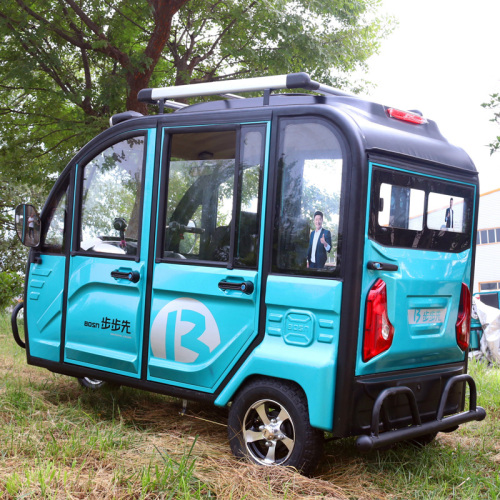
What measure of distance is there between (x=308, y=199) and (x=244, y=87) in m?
1.00

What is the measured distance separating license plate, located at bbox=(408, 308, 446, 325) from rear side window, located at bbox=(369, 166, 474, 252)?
43cm

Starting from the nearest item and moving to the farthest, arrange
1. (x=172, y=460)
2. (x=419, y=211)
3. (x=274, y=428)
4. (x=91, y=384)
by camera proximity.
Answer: (x=172, y=460)
(x=274, y=428)
(x=419, y=211)
(x=91, y=384)

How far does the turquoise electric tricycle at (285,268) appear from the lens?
13.9 feet

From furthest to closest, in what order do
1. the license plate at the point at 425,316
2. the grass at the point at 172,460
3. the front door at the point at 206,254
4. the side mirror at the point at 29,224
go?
the side mirror at the point at 29,224, the front door at the point at 206,254, the license plate at the point at 425,316, the grass at the point at 172,460

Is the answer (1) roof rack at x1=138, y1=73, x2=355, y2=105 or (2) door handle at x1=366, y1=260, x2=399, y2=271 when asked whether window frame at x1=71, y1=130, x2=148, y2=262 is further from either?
(2) door handle at x1=366, y1=260, x2=399, y2=271

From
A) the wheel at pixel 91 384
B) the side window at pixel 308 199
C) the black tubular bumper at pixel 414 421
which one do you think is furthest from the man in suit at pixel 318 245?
the wheel at pixel 91 384

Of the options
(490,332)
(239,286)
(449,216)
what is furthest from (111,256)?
(490,332)

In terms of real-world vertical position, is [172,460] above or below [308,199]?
below

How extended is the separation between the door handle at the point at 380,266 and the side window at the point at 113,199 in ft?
6.38

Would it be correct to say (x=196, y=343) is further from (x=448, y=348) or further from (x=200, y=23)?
(x=200, y=23)

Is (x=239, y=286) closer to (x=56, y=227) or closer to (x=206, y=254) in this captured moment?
(x=206, y=254)

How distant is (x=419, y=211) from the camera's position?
4.71 metres

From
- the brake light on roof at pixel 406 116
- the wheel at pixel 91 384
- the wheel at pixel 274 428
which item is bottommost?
the wheel at pixel 91 384

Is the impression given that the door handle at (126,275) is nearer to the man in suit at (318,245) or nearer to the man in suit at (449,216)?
the man in suit at (318,245)
